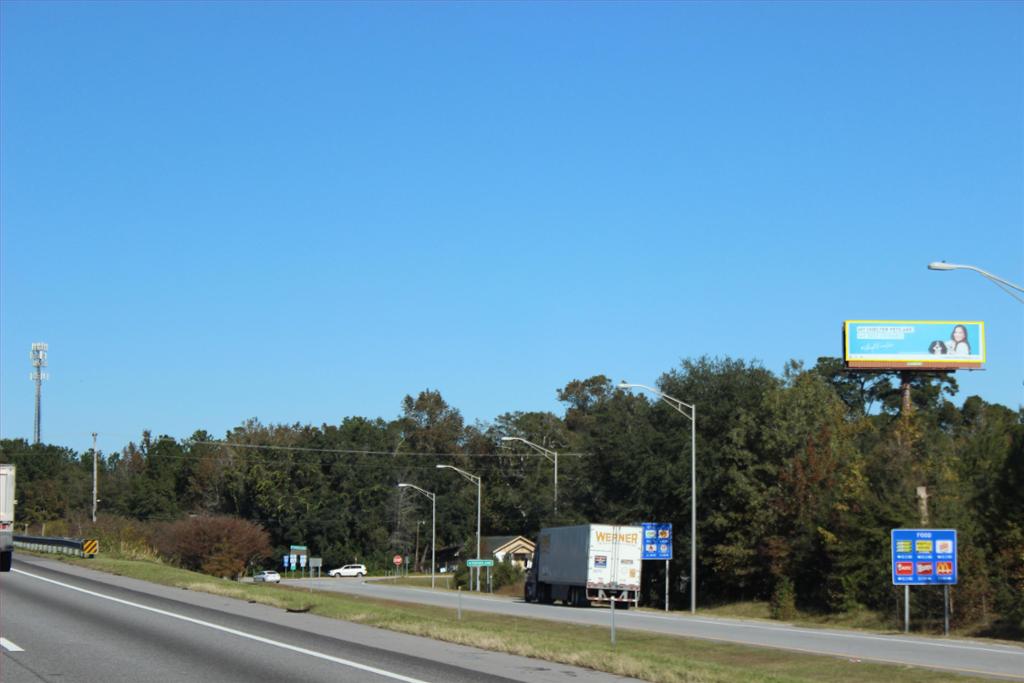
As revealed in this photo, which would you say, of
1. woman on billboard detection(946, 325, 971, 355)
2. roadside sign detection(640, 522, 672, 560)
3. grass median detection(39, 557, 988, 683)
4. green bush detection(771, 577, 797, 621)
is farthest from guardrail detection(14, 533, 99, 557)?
woman on billboard detection(946, 325, 971, 355)

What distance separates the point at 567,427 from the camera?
481 ft

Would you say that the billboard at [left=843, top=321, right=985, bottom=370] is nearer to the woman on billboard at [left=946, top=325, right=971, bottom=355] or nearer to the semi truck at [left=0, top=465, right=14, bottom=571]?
the woman on billboard at [left=946, top=325, right=971, bottom=355]

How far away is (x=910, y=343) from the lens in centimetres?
8562

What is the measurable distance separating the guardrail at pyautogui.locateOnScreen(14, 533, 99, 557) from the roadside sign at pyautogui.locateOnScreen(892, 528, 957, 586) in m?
36.9

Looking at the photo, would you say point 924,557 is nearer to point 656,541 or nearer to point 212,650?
point 656,541

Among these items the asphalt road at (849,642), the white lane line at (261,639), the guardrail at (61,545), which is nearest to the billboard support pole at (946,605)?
the asphalt road at (849,642)

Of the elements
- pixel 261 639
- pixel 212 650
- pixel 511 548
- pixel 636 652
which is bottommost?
pixel 511 548

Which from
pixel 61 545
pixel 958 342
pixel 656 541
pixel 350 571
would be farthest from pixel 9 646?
pixel 350 571

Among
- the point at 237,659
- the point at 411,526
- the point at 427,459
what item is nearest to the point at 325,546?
the point at 411,526

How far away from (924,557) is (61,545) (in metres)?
43.2

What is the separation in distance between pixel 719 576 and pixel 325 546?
78.1 meters

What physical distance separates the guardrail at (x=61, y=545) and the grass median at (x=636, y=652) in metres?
19.4

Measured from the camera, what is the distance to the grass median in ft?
58.6

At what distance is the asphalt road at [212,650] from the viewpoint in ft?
51.6
